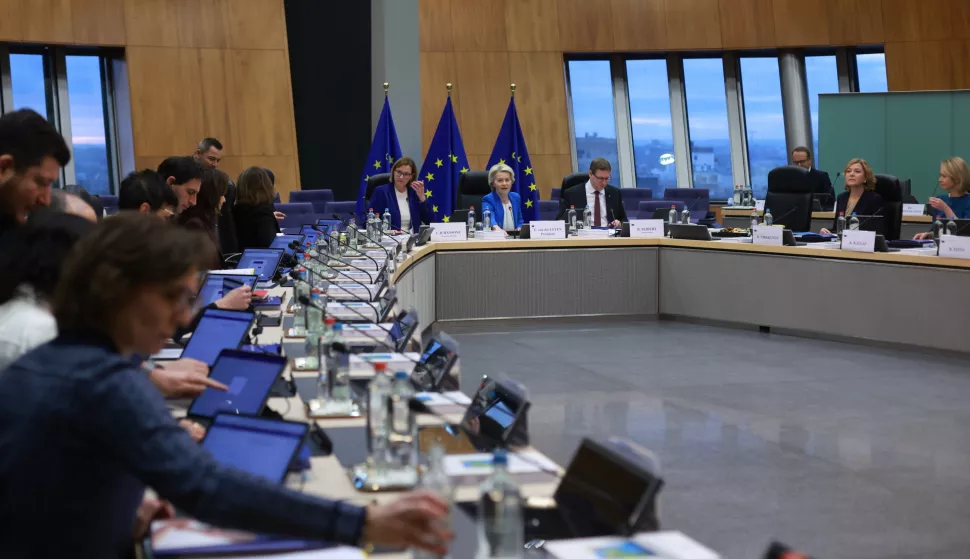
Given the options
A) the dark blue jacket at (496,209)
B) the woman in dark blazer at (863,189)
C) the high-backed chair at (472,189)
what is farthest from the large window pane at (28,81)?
the woman in dark blazer at (863,189)

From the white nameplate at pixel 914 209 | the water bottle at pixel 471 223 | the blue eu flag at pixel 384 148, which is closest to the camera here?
the water bottle at pixel 471 223

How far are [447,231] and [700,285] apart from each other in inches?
78.8

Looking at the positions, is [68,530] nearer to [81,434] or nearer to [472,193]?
[81,434]

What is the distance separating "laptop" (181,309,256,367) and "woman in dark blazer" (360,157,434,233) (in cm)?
546

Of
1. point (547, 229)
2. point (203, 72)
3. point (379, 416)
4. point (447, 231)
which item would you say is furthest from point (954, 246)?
point (203, 72)

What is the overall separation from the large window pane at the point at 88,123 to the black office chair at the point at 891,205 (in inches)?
368

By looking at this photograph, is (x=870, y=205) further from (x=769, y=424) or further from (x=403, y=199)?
(x=403, y=199)

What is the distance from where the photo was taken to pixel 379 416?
95.2 inches

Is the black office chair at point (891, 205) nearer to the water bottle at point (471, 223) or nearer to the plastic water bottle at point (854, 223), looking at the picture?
the plastic water bottle at point (854, 223)

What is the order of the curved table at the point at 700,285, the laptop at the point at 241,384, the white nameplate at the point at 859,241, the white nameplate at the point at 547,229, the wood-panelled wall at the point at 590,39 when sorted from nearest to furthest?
the laptop at the point at 241,384
the curved table at the point at 700,285
the white nameplate at the point at 859,241
the white nameplate at the point at 547,229
the wood-panelled wall at the point at 590,39

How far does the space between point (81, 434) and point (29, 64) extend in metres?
13.0

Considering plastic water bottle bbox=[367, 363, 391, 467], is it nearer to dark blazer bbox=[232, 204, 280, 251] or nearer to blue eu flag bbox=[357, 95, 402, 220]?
dark blazer bbox=[232, 204, 280, 251]

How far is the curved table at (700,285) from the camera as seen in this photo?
22.8ft

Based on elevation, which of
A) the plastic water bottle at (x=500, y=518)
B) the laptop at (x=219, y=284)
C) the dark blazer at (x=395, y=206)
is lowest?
the plastic water bottle at (x=500, y=518)
